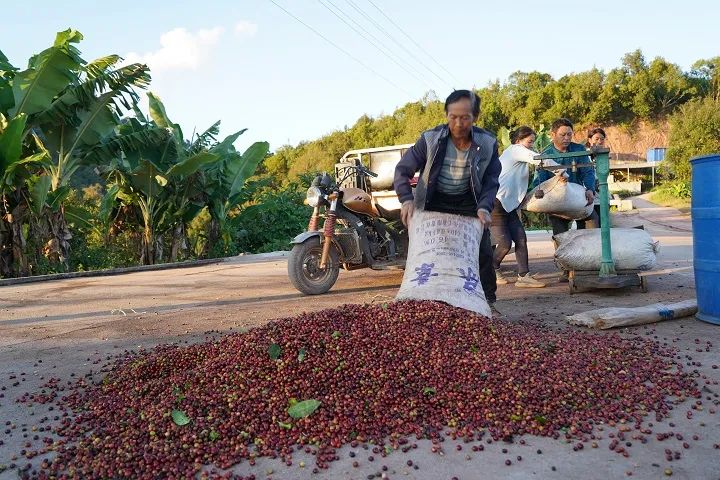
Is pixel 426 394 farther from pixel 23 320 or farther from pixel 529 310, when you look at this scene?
pixel 23 320

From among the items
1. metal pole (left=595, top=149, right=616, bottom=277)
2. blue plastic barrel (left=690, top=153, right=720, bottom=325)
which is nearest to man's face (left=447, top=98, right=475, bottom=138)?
blue plastic barrel (left=690, top=153, right=720, bottom=325)

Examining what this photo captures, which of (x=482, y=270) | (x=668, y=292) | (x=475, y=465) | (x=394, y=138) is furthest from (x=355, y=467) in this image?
(x=394, y=138)

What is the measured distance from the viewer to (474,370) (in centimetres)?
296

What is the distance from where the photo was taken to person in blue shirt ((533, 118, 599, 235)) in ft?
19.6

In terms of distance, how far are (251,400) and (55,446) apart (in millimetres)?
845

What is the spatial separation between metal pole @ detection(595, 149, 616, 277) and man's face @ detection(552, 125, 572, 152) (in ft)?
2.07

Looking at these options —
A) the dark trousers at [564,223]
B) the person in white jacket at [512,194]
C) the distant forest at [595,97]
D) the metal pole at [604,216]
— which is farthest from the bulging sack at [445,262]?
the distant forest at [595,97]

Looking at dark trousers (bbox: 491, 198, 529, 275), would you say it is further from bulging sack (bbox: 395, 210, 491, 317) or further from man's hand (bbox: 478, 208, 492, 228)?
man's hand (bbox: 478, 208, 492, 228)

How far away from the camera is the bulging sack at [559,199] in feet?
19.5

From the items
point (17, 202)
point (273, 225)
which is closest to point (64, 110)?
point (17, 202)

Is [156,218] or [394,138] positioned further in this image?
[394,138]

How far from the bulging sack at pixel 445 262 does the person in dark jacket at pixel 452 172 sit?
109 mm

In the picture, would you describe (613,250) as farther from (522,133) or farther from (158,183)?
(158,183)

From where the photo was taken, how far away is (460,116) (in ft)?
13.1
